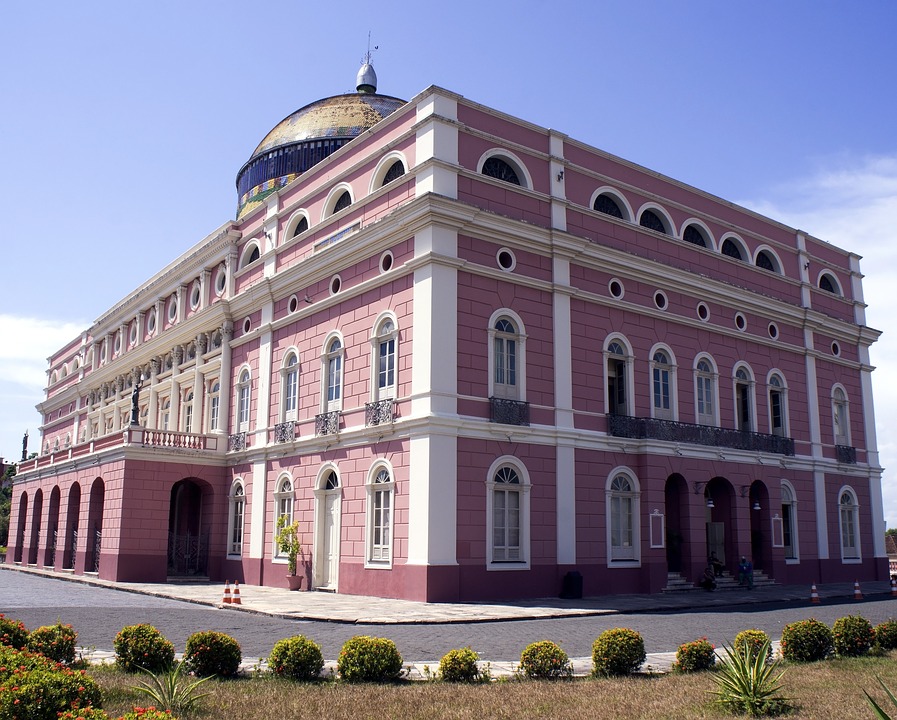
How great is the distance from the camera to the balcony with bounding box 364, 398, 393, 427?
69.3 ft

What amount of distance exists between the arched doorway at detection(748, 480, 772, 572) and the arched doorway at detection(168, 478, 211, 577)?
60.4 feet

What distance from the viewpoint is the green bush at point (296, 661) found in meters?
9.49

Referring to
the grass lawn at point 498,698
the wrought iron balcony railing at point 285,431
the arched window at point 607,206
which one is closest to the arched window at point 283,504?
the wrought iron balcony railing at point 285,431

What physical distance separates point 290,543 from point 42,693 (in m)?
17.6

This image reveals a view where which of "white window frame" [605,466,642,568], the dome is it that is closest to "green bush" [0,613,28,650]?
"white window frame" [605,466,642,568]

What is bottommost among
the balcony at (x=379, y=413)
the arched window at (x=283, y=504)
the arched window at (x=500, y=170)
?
the arched window at (x=283, y=504)

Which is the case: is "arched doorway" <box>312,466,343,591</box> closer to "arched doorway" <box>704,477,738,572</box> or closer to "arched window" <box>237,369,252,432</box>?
"arched window" <box>237,369,252,432</box>

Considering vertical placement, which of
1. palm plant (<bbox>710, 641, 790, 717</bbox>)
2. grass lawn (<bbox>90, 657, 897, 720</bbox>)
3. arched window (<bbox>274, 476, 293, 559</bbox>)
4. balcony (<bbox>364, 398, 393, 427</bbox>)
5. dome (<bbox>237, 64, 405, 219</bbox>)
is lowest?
grass lawn (<bbox>90, 657, 897, 720</bbox>)

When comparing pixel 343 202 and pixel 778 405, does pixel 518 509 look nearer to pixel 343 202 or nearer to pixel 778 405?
pixel 343 202

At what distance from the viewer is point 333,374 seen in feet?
79.4

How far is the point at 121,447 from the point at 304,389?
24.1ft

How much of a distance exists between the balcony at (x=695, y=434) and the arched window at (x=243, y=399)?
40.5 feet

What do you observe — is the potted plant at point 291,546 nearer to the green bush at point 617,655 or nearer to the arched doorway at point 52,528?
the green bush at point 617,655

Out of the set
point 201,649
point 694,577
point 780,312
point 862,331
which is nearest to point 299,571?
point 694,577
